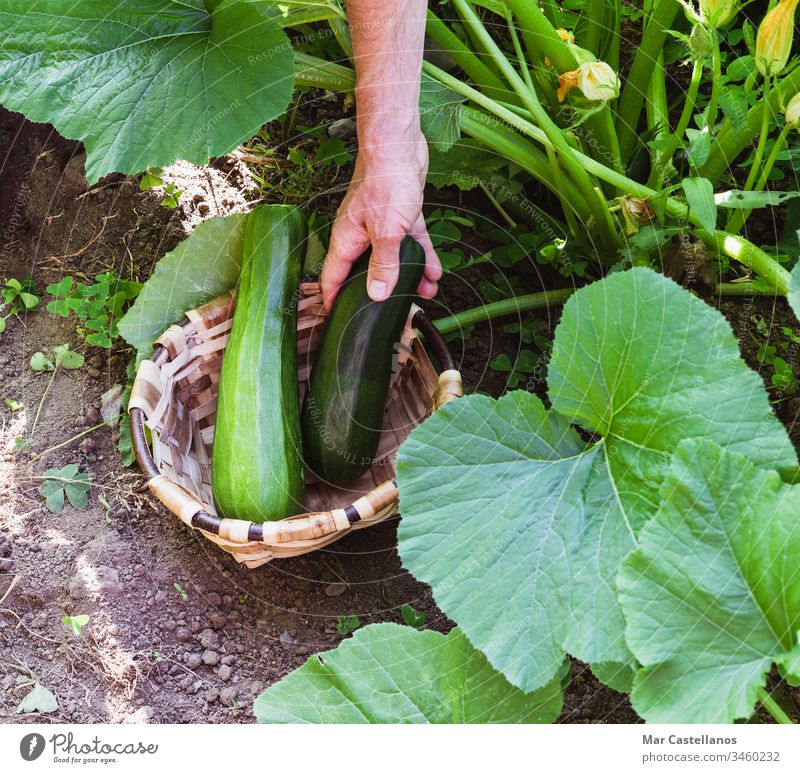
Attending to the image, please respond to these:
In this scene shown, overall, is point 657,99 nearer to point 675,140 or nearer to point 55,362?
point 675,140

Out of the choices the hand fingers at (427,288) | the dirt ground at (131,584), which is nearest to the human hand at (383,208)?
the hand fingers at (427,288)

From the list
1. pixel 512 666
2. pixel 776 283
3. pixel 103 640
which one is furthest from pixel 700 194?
pixel 103 640

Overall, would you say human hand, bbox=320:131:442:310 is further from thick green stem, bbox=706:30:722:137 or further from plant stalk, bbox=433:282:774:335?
thick green stem, bbox=706:30:722:137

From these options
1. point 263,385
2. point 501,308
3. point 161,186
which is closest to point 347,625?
point 263,385

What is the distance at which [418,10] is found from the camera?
1373mm

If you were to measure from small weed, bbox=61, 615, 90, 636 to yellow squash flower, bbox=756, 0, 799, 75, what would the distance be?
1.45 m

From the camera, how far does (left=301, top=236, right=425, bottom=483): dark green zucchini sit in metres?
1.54

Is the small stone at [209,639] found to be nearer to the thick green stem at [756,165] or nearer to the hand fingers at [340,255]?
the hand fingers at [340,255]

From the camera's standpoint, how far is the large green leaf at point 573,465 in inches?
45.8

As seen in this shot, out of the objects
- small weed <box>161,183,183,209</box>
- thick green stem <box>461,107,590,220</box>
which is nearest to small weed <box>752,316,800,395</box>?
thick green stem <box>461,107,590,220</box>

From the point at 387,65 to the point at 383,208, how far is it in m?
0.23

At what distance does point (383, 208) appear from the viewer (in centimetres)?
144
